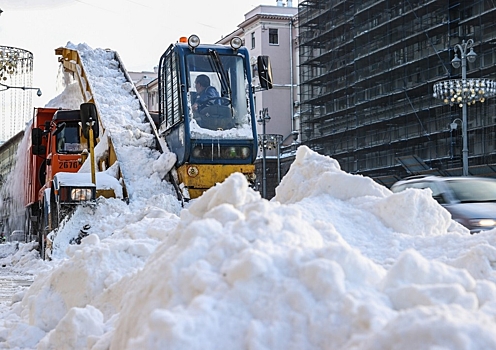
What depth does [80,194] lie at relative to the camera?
1083cm

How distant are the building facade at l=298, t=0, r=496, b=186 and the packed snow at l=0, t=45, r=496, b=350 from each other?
30.7m

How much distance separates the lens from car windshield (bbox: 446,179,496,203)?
1086cm

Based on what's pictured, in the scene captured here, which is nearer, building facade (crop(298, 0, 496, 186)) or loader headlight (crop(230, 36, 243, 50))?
loader headlight (crop(230, 36, 243, 50))

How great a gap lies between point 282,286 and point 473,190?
8.67 m

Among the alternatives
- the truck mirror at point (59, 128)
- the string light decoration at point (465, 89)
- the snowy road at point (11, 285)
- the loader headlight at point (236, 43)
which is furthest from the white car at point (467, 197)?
the string light decoration at point (465, 89)

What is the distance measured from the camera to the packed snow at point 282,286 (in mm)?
2828

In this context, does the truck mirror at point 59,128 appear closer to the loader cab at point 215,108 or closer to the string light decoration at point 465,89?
the loader cab at point 215,108

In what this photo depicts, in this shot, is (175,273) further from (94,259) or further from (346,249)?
(94,259)

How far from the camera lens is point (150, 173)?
1172 cm

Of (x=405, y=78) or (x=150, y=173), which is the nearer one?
(x=150, y=173)

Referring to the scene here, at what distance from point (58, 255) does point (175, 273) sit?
26.3 ft

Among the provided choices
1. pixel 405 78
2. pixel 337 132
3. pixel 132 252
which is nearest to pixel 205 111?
pixel 132 252

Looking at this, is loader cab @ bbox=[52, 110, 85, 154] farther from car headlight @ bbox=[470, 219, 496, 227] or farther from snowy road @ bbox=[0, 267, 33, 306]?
car headlight @ bbox=[470, 219, 496, 227]

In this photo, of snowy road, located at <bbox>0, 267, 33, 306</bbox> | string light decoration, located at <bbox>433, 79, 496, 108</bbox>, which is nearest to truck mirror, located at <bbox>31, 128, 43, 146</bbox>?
snowy road, located at <bbox>0, 267, 33, 306</bbox>
